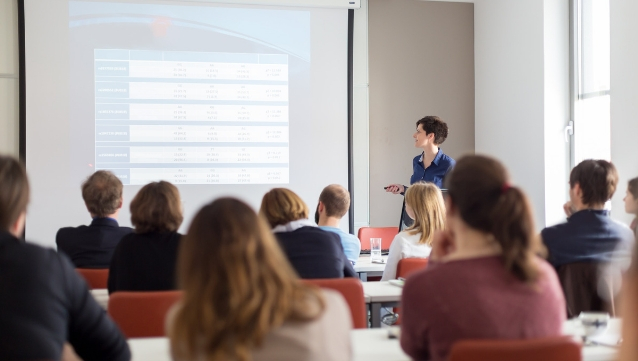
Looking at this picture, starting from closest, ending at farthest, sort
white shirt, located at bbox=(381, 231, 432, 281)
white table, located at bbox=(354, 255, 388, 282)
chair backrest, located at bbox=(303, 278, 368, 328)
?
chair backrest, located at bbox=(303, 278, 368, 328)
white shirt, located at bbox=(381, 231, 432, 281)
white table, located at bbox=(354, 255, 388, 282)

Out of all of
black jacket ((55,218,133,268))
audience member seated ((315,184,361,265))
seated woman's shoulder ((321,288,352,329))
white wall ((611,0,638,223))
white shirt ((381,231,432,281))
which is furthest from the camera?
white wall ((611,0,638,223))

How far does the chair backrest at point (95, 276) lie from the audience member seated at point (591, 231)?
2029 millimetres

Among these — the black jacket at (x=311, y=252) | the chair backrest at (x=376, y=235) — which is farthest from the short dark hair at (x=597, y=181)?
the chair backrest at (x=376, y=235)

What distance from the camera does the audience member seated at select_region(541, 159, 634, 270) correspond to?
2.83 m

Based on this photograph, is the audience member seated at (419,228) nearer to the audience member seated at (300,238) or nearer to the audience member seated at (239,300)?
the audience member seated at (300,238)

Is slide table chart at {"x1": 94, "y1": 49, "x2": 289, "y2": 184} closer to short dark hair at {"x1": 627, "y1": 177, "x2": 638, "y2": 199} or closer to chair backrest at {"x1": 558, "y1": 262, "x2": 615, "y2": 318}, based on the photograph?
short dark hair at {"x1": 627, "y1": 177, "x2": 638, "y2": 199}

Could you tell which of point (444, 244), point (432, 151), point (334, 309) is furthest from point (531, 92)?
point (334, 309)

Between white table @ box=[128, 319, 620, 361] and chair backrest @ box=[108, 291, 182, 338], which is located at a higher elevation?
chair backrest @ box=[108, 291, 182, 338]

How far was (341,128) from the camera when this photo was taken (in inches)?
245

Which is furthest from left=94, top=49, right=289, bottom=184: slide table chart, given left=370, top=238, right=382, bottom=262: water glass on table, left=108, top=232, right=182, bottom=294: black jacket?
left=108, top=232, right=182, bottom=294: black jacket

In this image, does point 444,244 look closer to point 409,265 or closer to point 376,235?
point 409,265

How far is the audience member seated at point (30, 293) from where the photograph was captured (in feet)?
4.94

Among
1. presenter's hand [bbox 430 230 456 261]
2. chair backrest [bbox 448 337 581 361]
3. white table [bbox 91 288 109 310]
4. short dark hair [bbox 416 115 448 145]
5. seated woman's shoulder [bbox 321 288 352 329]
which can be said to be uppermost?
short dark hair [bbox 416 115 448 145]

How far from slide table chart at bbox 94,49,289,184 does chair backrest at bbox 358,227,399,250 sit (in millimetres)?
1098
